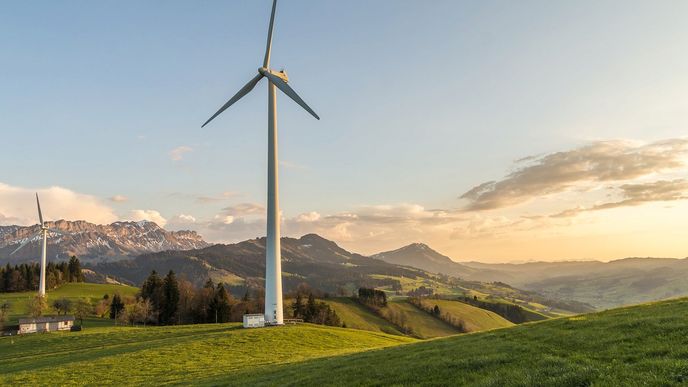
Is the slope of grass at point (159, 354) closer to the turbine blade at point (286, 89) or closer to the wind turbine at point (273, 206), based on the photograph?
the wind turbine at point (273, 206)

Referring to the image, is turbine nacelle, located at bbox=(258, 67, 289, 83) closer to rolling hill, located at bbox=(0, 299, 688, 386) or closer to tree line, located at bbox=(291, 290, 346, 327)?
rolling hill, located at bbox=(0, 299, 688, 386)

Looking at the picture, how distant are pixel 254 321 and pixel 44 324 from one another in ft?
244

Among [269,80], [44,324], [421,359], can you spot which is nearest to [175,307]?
[44,324]

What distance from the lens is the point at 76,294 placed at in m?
193

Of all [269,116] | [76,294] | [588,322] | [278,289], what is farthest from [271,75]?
[76,294]

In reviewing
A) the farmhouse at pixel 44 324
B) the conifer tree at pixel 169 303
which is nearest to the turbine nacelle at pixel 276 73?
the farmhouse at pixel 44 324

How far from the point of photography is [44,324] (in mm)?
115062

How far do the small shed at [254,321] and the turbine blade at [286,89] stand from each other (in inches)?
1407

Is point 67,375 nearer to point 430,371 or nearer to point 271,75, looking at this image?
point 430,371

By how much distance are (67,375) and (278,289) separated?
33.6 metres

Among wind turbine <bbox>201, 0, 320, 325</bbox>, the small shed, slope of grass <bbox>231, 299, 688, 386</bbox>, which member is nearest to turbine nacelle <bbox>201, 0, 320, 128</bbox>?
wind turbine <bbox>201, 0, 320, 325</bbox>

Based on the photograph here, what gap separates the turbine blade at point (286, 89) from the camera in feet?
223

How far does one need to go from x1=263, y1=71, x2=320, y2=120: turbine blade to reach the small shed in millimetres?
35742

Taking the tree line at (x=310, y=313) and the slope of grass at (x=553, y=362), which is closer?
the slope of grass at (x=553, y=362)
